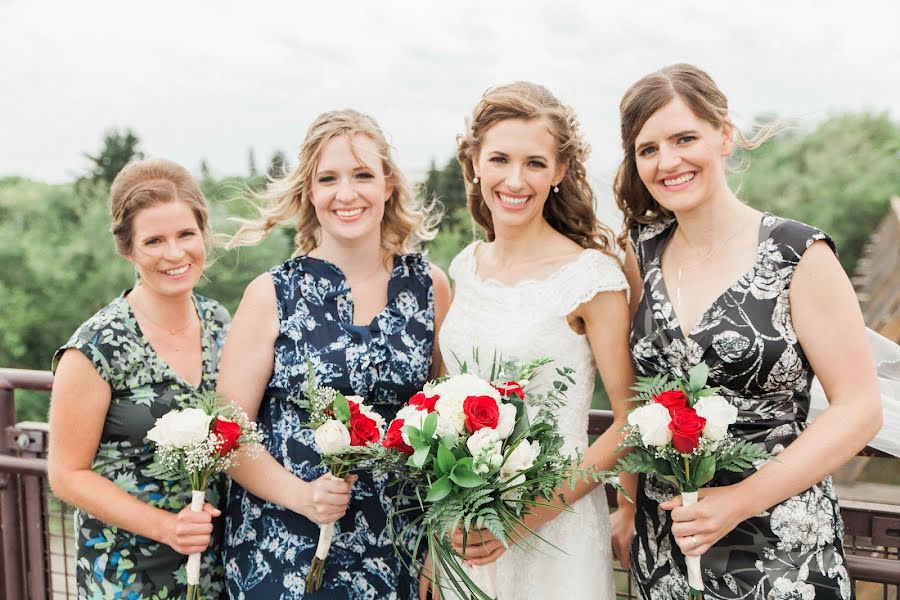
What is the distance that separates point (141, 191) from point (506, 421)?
158 cm

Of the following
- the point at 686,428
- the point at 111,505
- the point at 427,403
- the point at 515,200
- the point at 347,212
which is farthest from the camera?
the point at 347,212

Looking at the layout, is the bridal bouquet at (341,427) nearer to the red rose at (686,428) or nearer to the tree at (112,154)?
the red rose at (686,428)

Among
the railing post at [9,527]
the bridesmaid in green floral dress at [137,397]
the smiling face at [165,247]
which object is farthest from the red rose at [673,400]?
the railing post at [9,527]

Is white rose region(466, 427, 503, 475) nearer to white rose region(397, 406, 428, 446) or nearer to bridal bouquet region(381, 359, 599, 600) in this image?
bridal bouquet region(381, 359, 599, 600)

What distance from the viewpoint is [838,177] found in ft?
96.3

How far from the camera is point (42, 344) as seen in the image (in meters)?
36.4

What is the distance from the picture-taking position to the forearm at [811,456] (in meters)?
2.44

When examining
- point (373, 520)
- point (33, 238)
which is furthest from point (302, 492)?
point (33, 238)

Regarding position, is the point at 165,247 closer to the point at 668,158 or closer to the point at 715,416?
the point at 668,158

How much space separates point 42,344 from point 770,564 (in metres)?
38.5

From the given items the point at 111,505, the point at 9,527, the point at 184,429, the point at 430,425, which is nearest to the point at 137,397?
the point at 111,505

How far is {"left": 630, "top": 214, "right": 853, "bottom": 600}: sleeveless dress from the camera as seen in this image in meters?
2.49

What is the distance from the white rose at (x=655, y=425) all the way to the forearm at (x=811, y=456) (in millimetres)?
401

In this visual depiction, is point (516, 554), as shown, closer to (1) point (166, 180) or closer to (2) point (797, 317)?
(2) point (797, 317)
